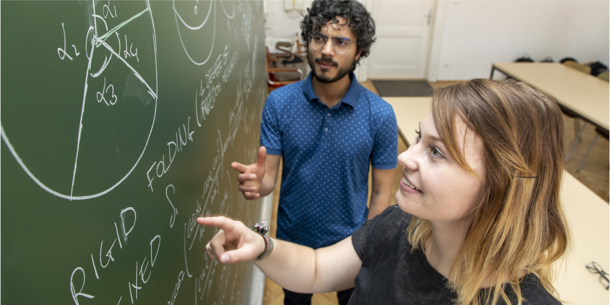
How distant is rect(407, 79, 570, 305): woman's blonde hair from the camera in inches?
31.0

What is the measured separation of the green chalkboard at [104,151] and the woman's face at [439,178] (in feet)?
1.73

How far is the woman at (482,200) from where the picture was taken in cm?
79

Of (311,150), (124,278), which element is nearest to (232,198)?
(311,150)

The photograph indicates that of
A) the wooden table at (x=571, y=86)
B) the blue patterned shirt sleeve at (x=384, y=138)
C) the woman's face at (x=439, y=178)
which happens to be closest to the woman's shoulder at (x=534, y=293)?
the woman's face at (x=439, y=178)

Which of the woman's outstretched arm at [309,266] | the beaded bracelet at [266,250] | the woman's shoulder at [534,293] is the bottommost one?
the woman's outstretched arm at [309,266]

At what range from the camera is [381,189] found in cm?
166

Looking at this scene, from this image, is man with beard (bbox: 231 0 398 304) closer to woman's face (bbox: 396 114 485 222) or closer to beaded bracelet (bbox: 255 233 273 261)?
beaded bracelet (bbox: 255 233 273 261)

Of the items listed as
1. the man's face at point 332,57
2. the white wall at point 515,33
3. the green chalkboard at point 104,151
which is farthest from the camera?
the white wall at point 515,33

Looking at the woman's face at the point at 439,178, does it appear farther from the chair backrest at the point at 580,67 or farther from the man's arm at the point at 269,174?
the chair backrest at the point at 580,67

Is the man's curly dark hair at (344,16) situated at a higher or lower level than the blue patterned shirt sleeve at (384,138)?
higher

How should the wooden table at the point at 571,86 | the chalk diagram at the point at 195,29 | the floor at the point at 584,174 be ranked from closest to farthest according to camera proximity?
the chalk diagram at the point at 195,29, the floor at the point at 584,174, the wooden table at the point at 571,86

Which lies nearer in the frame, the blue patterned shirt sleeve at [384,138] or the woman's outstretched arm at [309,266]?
the woman's outstretched arm at [309,266]

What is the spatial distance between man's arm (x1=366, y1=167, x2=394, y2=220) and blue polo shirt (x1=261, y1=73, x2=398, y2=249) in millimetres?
37

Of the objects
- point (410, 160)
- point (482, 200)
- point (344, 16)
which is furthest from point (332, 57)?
point (482, 200)
